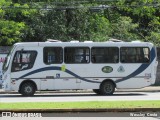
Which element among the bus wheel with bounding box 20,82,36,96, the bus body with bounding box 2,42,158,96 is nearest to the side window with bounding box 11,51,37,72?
the bus body with bounding box 2,42,158,96

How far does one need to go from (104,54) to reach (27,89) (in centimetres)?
492

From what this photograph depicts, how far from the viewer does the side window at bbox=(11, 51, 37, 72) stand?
87.9ft

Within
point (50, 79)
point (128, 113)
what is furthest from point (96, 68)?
point (128, 113)

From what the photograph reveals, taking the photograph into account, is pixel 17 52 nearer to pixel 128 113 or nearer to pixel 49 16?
pixel 128 113

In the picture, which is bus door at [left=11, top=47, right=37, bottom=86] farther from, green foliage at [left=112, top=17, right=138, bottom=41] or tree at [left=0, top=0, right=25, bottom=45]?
green foliage at [left=112, top=17, right=138, bottom=41]

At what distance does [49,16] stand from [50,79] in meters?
14.4

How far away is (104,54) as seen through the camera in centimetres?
2798

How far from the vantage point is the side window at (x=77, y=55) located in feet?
90.7

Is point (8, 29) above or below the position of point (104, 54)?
above

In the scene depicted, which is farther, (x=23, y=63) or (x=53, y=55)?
(x=53, y=55)

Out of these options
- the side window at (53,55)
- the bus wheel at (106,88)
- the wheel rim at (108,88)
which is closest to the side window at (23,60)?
the side window at (53,55)

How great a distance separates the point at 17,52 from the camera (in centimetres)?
2673

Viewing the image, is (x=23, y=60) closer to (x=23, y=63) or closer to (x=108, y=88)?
(x=23, y=63)

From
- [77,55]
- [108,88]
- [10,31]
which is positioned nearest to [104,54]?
[77,55]
